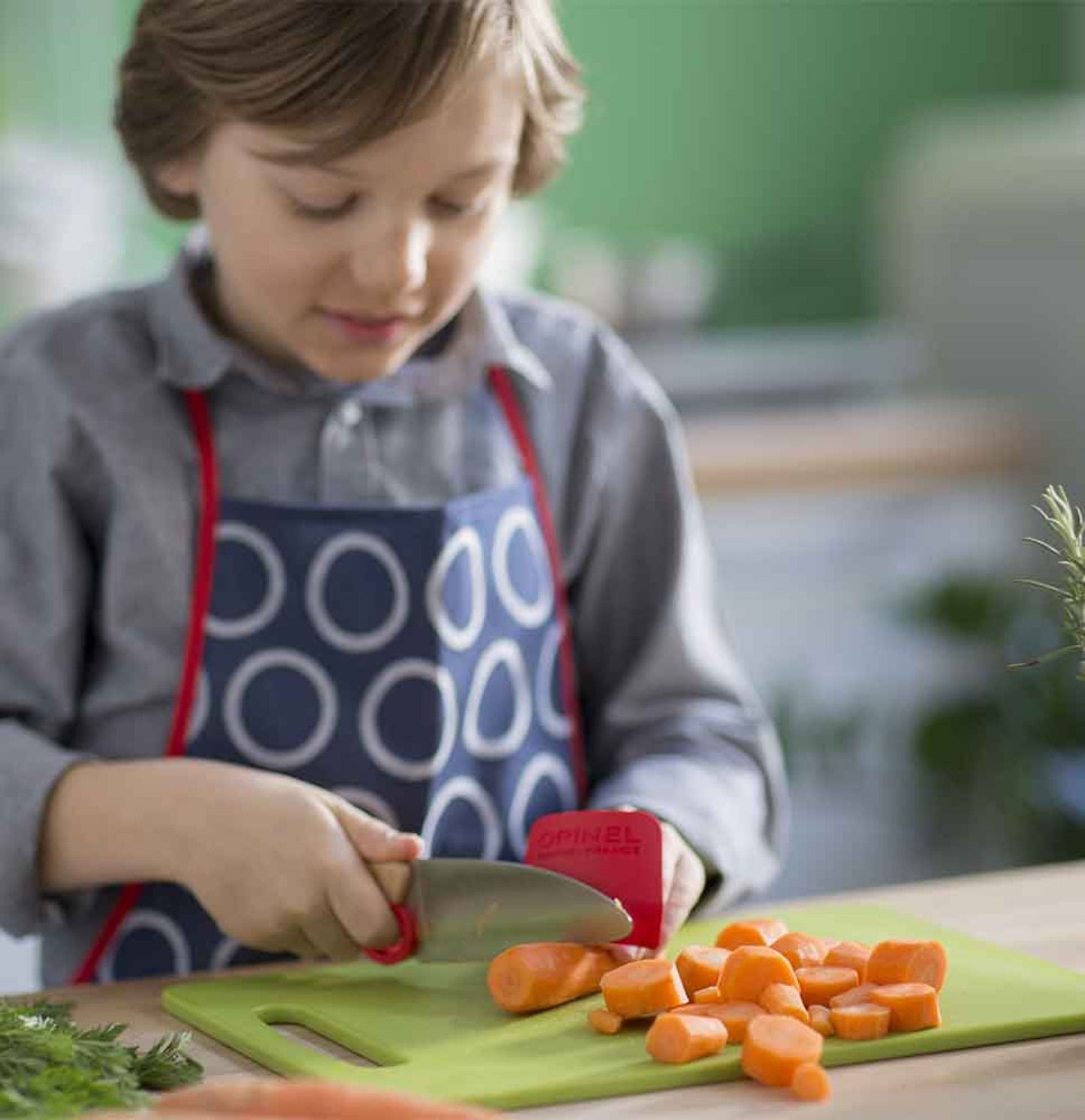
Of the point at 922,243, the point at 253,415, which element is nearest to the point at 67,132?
the point at 922,243

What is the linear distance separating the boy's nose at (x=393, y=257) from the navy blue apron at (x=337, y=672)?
164 millimetres

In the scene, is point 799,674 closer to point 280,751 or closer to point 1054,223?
point 1054,223

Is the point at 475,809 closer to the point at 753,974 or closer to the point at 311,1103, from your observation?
the point at 753,974

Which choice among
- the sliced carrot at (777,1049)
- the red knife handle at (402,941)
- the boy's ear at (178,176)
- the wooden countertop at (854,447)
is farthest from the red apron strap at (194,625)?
the wooden countertop at (854,447)

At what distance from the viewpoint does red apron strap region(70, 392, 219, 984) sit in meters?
1.16

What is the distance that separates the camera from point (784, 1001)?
861 millimetres

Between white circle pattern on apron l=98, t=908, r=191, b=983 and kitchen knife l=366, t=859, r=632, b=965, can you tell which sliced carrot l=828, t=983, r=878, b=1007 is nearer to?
kitchen knife l=366, t=859, r=632, b=965

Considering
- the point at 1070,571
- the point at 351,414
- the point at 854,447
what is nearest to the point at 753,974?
the point at 1070,571

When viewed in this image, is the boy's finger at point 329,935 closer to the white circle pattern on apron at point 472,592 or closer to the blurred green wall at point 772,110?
the white circle pattern on apron at point 472,592

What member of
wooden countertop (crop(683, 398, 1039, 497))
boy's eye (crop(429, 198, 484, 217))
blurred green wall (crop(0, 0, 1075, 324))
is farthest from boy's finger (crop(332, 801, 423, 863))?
blurred green wall (crop(0, 0, 1075, 324))

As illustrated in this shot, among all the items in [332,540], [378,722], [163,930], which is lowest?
[163,930]

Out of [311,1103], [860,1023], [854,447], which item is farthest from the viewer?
[854,447]

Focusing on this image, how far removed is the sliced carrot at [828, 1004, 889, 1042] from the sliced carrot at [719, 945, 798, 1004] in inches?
1.1

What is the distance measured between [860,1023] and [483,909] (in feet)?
0.68
